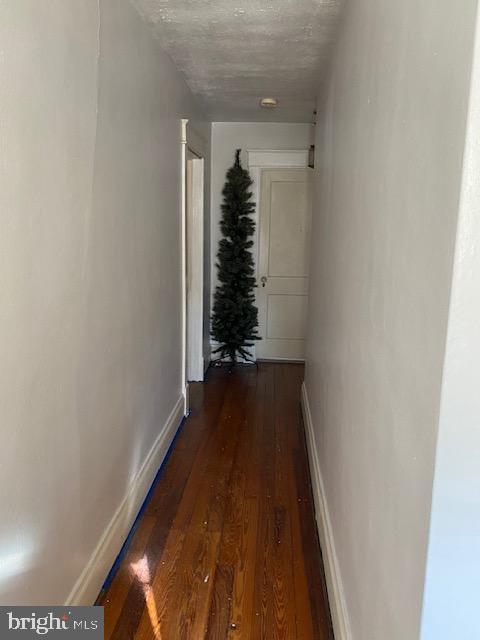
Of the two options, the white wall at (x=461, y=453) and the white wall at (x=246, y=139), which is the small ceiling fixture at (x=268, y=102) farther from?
the white wall at (x=461, y=453)

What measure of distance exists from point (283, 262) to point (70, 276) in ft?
12.1

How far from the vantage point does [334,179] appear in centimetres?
241

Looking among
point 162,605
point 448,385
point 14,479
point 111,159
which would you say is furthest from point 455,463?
point 111,159

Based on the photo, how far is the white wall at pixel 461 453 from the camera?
74 cm

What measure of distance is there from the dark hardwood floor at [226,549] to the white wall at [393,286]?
0.32 meters

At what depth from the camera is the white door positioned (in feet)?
16.5

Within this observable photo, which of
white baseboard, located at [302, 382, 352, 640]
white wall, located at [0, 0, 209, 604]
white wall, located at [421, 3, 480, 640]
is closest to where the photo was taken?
white wall, located at [421, 3, 480, 640]

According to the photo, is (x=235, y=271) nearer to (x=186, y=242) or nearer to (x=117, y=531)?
(x=186, y=242)

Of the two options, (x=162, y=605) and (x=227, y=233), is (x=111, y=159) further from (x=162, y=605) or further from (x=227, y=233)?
(x=227, y=233)

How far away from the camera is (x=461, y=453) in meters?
0.81

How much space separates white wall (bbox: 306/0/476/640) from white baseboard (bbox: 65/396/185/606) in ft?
2.97

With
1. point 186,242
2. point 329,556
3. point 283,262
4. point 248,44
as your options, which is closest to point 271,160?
point 283,262
